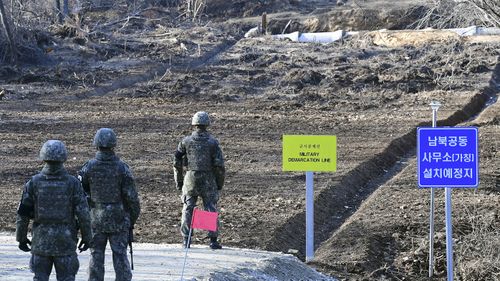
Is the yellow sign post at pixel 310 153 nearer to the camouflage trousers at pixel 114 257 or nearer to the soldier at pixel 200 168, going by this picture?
the soldier at pixel 200 168

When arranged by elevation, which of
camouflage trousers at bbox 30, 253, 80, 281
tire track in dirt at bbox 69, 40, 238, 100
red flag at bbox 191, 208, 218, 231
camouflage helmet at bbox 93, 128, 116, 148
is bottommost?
camouflage trousers at bbox 30, 253, 80, 281

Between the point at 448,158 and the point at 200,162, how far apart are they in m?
3.13

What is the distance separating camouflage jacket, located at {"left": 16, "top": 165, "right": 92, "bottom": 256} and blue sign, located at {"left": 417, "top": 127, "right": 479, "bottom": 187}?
459 cm

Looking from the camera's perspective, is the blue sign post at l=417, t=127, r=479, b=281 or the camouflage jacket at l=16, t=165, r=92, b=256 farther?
the blue sign post at l=417, t=127, r=479, b=281

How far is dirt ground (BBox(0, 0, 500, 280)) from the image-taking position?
1655cm

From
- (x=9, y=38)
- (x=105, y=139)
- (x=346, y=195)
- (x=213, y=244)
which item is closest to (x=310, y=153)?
(x=213, y=244)

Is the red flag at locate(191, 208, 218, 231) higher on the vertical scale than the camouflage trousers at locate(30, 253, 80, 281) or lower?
higher

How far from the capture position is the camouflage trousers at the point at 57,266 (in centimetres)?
1009

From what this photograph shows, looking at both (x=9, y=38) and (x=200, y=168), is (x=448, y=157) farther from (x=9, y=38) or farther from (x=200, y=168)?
(x=9, y=38)

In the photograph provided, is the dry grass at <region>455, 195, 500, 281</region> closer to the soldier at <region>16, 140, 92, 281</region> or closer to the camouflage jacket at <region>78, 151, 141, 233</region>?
the camouflage jacket at <region>78, 151, 141, 233</region>

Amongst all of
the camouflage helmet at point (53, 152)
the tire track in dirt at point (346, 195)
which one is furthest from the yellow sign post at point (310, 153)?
the camouflage helmet at point (53, 152)

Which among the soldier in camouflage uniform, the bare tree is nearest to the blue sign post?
the soldier in camouflage uniform

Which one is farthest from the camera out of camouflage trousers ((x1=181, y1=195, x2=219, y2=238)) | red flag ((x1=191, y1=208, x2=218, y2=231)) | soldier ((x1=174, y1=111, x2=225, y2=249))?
camouflage trousers ((x1=181, y1=195, x2=219, y2=238))

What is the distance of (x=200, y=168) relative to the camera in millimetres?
13953
